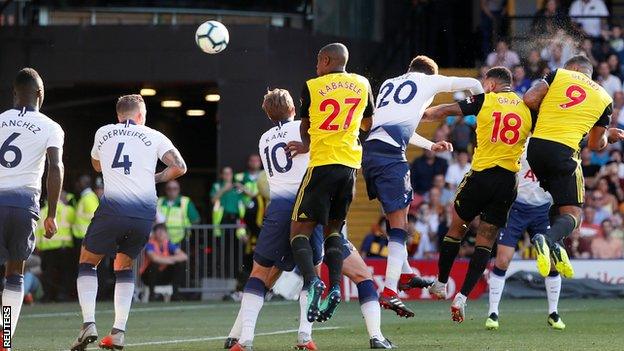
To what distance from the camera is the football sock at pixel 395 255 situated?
13.4 metres

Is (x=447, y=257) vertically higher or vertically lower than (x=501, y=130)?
lower

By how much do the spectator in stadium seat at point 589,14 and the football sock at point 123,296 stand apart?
52.9ft

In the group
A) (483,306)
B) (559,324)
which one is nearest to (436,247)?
(483,306)

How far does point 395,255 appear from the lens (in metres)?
13.5

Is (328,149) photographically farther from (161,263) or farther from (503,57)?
(503,57)

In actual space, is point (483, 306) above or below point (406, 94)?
below

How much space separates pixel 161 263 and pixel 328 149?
11.5 metres

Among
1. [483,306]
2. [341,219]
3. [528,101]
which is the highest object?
[528,101]

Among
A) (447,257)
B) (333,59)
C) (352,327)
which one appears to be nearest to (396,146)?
(447,257)

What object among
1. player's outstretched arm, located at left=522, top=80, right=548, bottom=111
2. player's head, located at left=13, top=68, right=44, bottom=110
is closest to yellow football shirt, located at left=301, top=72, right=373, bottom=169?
player's head, located at left=13, top=68, right=44, bottom=110

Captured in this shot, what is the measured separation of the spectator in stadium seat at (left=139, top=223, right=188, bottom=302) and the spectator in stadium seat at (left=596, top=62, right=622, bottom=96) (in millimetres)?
7748

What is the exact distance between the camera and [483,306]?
19.2 metres

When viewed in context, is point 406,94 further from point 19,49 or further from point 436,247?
point 19,49

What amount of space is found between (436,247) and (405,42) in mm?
6466
